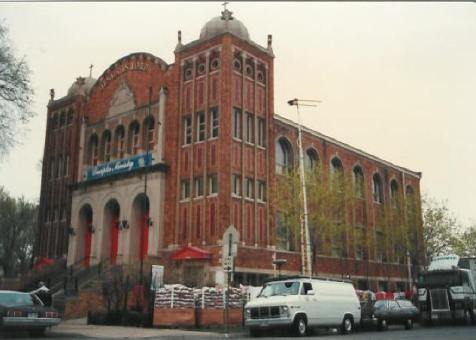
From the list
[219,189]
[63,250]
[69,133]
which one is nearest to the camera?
[219,189]

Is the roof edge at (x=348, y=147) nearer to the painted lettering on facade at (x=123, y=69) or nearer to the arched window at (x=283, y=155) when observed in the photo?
the arched window at (x=283, y=155)

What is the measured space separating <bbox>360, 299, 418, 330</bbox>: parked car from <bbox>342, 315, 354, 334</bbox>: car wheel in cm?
209

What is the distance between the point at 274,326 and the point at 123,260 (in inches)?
700

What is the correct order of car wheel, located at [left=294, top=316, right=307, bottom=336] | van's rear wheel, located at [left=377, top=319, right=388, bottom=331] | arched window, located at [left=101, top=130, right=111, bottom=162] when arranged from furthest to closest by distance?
1. arched window, located at [left=101, top=130, right=111, bottom=162]
2. van's rear wheel, located at [left=377, top=319, right=388, bottom=331]
3. car wheel, located at [left=294, top=316, right=307, bottom=336]

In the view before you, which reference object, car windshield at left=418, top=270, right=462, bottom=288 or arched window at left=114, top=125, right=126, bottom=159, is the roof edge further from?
car windshield at left=418, top=270, right=462, bottom=288

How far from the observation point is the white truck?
24672mm

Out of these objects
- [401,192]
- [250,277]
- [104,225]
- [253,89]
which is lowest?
[250,277]

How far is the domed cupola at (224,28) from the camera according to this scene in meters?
33.0

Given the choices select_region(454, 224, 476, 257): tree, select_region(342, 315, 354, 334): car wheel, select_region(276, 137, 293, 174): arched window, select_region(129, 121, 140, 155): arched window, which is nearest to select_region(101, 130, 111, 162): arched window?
select_region(129, 121, 140, 155): arched window

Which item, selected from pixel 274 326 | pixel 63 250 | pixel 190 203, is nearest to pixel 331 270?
pixel 190 203

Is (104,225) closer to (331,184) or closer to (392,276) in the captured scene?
Answer: (331,184)

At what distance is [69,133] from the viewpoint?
41969 mm

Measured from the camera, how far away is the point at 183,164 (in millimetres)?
33250

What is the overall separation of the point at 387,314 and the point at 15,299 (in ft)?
45.1
